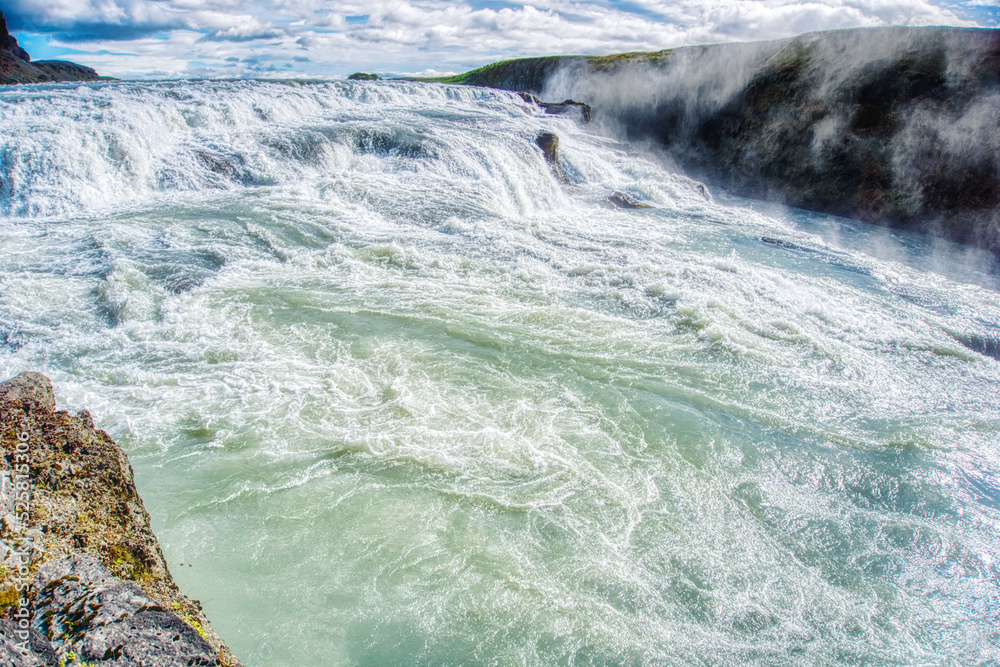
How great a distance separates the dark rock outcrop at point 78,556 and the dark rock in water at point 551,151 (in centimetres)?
1600

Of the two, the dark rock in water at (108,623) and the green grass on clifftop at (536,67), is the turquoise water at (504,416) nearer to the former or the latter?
the dark rock in water at (108,623)

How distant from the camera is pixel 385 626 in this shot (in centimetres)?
350

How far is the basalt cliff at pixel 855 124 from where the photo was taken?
53.5 feet

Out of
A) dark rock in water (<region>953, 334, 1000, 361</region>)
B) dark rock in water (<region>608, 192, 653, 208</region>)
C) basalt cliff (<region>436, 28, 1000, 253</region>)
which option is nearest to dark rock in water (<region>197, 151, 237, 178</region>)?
dark rock in water (<region>608, 192, 653, 208</region>)

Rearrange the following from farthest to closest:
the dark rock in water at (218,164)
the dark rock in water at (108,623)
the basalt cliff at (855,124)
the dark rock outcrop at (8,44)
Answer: the dark rock outcrop at (8,44) < the basalt cliff at (855,124) < the dark rock in water at (218,164) < the dark rock in water at (108,623)

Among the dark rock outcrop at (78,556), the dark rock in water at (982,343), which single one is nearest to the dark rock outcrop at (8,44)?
the dark rock outcrop at (78,556)

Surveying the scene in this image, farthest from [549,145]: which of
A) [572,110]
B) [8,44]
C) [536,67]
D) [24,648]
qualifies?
[8,44]

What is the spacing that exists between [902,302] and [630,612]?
31.9 ft

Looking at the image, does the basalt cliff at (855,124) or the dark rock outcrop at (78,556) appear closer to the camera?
the dark rock outcrop at (78,556)

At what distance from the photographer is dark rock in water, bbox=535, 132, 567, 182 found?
17359 millimetres

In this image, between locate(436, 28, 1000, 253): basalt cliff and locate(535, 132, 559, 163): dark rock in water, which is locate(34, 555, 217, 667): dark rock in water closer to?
locate(535, 132, 559, 163): dark rock in water

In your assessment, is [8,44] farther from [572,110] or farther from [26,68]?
[572,110]

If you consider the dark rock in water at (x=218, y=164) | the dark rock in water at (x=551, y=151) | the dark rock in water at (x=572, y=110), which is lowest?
the dark rock in water at (x=218, y=164)

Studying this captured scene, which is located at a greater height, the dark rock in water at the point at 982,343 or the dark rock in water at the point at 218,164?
the dark rock in water at the point at 218,164
